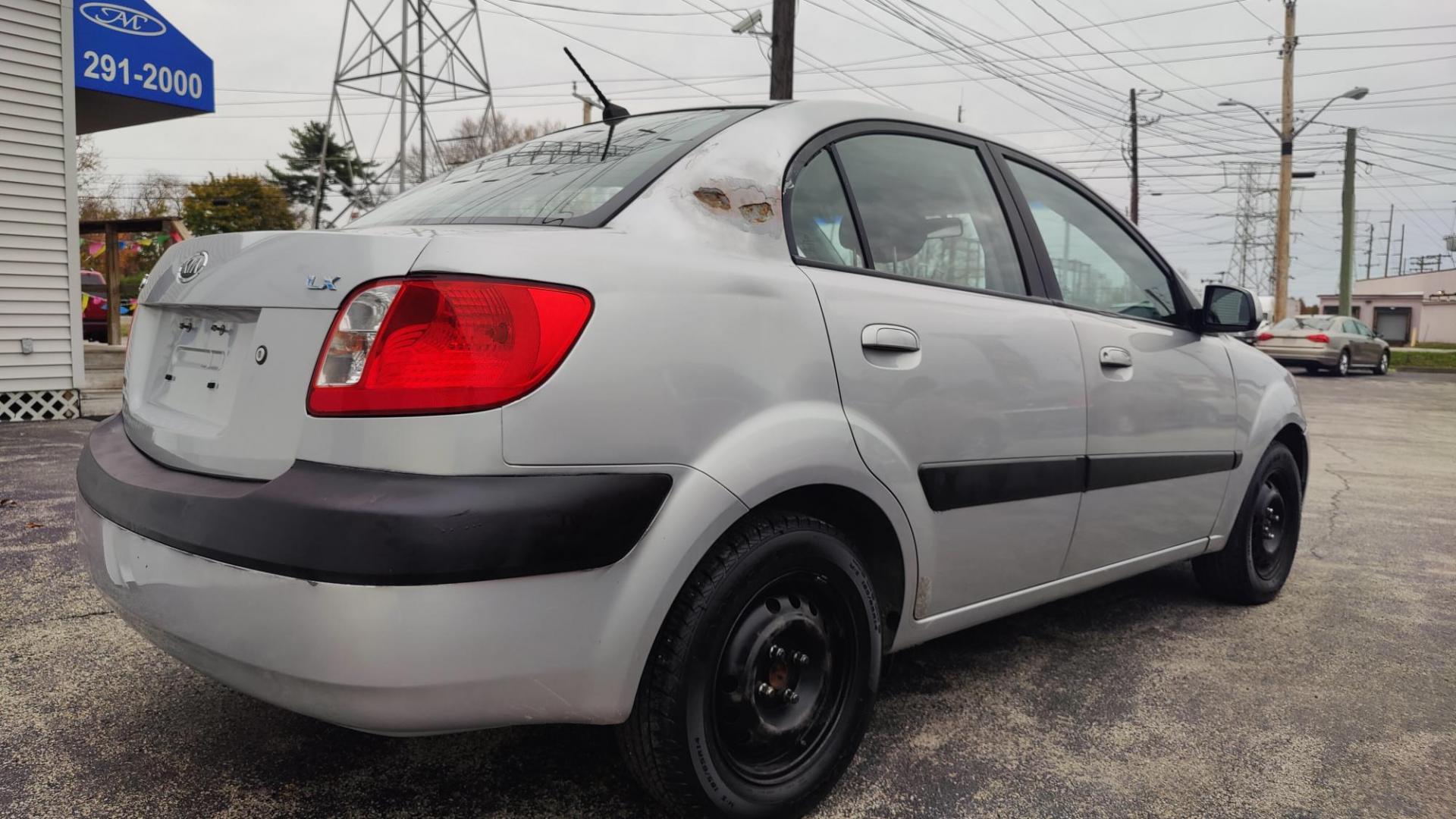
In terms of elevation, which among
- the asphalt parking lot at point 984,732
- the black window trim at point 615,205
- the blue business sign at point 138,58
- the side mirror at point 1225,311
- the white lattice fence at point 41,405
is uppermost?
the blue business sign at point 138,58

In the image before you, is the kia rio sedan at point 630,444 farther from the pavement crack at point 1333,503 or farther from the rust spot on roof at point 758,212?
the pavement crack at point 1333,503

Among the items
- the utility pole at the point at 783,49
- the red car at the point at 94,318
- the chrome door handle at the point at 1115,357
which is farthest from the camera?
the red car at the point at 94,318

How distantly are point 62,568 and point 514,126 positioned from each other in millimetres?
51863

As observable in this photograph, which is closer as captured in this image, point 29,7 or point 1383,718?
point 1383,718

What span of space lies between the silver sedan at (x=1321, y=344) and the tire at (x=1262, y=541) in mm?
19390

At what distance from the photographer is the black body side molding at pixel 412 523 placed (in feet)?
5.09

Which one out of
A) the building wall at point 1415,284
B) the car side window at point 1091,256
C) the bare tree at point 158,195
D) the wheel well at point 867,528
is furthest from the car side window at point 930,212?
the building wall at point 1415,284

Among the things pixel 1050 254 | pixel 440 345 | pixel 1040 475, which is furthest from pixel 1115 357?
pixel 440 345

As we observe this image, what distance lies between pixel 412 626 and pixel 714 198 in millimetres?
1053

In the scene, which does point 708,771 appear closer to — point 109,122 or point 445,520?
point 445,520

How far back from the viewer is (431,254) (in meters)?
1.68

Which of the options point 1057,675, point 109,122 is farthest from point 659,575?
point 109,122

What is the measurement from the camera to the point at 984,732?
2.60 metres

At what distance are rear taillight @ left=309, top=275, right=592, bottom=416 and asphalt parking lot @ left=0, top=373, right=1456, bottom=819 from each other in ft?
3.17
